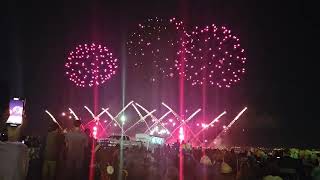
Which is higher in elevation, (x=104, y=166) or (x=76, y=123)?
(x=76, y=123)

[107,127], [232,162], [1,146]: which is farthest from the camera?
[107,127]

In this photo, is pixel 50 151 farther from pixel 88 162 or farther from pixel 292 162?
pixel 292 162

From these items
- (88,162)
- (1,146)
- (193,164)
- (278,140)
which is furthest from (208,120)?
(1,146)

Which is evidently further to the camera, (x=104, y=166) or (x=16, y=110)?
(x=16, y=110)

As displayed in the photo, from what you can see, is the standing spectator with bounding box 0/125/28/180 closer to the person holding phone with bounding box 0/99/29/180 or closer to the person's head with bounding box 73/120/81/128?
the person holding phone with bounding box 0/99/29/180

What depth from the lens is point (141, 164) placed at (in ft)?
47.0

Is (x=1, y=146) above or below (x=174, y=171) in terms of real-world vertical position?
above

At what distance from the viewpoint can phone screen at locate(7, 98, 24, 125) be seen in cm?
2061

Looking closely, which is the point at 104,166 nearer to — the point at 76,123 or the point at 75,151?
the point at 75,151

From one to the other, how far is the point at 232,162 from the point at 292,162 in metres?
6.33

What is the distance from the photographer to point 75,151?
40.2 feet

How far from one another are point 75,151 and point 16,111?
381 inches

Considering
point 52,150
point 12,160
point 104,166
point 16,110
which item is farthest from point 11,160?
point 16,110

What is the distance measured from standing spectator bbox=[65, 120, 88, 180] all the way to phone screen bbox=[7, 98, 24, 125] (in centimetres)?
920
